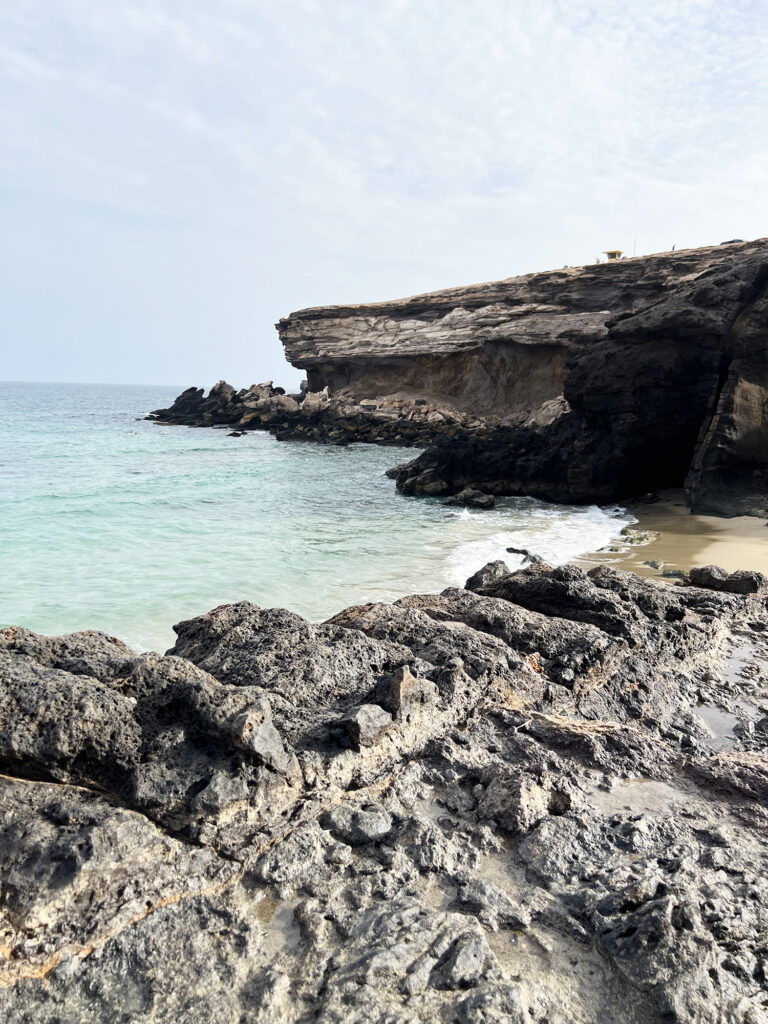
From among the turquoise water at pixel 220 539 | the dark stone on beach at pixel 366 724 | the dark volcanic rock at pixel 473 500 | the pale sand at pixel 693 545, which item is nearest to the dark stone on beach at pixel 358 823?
the dark stone on beach at pixel 366 724

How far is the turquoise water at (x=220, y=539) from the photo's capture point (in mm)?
8328

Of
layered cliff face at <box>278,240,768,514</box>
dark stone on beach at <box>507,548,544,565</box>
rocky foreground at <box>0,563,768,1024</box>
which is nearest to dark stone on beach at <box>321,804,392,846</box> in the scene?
rocky foreground at <box>0,563,768,1024</box>

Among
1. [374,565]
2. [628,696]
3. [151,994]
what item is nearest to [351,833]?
[151,994]

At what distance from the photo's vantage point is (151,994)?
5.75 feet

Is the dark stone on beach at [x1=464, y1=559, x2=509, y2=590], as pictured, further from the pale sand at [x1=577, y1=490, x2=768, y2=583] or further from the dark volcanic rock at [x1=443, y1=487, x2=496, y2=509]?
the dark volcanic rock at [x1=443, y1=487, x2=496, y2=509]

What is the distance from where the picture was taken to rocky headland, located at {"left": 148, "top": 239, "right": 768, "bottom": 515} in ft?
47.1

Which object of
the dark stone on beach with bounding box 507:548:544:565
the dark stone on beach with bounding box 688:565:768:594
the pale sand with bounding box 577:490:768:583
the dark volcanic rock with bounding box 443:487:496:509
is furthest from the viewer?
the dark volcanic rock with bounding box 443:487:496:509

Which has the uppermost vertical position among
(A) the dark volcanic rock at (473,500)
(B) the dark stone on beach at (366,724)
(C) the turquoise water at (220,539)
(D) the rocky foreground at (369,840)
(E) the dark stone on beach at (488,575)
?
(B) the dark stone on beach at (366,724)

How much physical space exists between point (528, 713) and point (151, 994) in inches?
78.5

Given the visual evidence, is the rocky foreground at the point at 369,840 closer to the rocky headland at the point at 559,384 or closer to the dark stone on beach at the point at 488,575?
the dark stone on beach at the point at 488,575

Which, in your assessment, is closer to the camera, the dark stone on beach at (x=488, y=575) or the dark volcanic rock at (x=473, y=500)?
the dark stone on beach at (x=488, y=575)

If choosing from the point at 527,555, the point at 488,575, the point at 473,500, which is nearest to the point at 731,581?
the point at 488,575

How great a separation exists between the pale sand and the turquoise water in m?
0.83

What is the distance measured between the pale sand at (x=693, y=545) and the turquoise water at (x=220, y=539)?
2.74 feet
